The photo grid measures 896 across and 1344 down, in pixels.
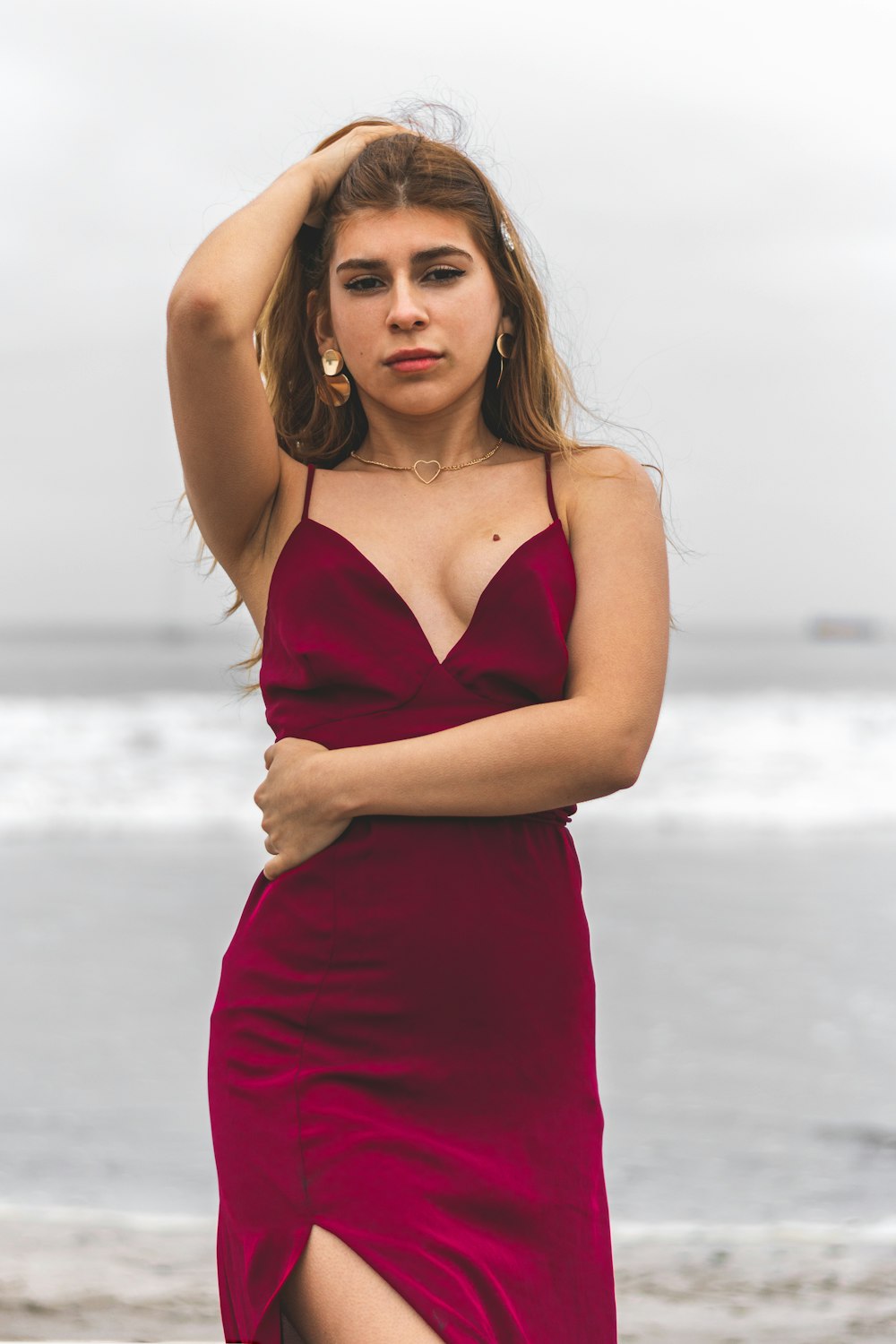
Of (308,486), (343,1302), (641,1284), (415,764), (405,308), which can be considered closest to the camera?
(343,1302)

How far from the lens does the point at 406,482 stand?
191cm

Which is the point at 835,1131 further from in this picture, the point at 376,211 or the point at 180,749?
the point at 180,749

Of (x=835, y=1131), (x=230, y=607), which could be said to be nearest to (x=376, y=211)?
(x=230, y=607)

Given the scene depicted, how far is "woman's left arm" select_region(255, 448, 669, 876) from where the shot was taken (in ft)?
5.41

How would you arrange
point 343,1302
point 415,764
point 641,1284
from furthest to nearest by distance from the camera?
point 641,1284 < point 415,764 < point 343,1302

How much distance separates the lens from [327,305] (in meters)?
1.96

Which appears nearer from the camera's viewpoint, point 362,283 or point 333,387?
point 362,283

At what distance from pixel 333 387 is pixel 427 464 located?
0.60 feet

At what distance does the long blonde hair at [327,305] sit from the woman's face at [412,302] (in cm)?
3

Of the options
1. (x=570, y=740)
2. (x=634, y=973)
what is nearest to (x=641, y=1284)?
(x=570, y=740)

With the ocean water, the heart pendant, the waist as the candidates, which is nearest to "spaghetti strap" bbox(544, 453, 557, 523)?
the heart pendant

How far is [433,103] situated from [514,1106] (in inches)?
53.2

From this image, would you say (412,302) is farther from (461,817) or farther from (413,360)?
Answer: (461,817)

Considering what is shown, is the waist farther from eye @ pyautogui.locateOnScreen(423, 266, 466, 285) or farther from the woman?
eye @ pyautogui.locateOnScreen(423, 266, 466, 285)
